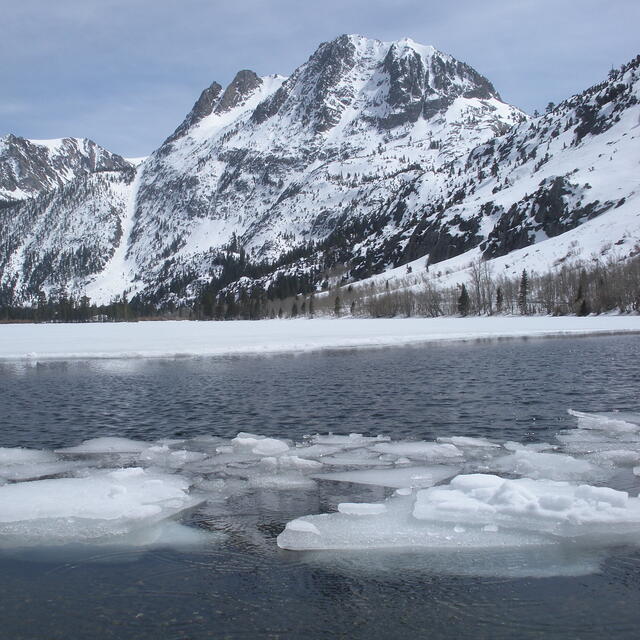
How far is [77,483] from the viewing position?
501 inches

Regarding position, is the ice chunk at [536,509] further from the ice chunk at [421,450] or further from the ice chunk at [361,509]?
the ice chunk at [421,450]

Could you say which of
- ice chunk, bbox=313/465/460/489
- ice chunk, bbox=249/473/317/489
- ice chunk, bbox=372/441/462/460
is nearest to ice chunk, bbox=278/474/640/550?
ice chunk, bbox=313/465/460/489

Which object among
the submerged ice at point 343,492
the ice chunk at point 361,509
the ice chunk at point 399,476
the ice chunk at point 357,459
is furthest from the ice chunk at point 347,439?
the ice chunk at point 361,509

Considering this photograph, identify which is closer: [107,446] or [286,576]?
[286,576]

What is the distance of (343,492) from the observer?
1248 centimetres

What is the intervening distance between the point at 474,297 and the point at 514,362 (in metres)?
119

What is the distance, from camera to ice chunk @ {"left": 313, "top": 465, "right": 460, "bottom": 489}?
509 inches

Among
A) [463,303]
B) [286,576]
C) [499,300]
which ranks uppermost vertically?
[499,300]

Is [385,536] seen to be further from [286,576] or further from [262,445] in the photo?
[262,445]

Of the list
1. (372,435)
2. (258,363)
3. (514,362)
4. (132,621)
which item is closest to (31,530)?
(132,621)

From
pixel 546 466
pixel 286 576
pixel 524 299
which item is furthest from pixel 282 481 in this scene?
pixel 524 299

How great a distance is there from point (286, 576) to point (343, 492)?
12.8ft

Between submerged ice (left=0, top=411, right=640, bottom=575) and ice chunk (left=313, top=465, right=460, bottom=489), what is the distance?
27mm

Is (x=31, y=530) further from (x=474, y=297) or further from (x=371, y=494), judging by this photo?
(x=474, y=297)
